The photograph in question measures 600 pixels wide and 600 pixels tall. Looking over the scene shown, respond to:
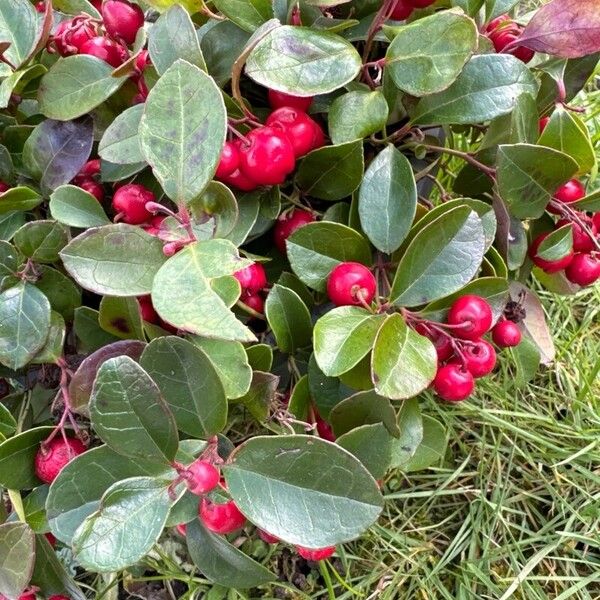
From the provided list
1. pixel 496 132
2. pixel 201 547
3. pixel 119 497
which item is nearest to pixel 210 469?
pixel 119 497

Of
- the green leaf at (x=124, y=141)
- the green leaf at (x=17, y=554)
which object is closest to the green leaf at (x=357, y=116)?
the green leaf at (x=124, y=141)

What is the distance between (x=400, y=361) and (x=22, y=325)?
1.30ft

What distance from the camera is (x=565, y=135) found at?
798mm

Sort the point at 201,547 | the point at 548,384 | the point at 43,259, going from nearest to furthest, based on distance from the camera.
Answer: the point at 43,259
the point at 201,547
the point at 548,384

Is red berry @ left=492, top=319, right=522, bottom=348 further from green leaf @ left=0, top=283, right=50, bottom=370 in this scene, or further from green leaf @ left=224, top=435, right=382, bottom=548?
green leaf @ left=0, top=283, right=50, bottom=370

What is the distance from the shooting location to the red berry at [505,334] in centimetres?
86

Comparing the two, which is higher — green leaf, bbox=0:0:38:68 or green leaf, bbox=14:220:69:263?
green leaf, bbox=0:0:38:68

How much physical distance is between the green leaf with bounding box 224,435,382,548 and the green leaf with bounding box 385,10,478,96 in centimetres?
38

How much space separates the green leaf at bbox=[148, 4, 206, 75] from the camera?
678 millimetres

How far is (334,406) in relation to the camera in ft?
2.64

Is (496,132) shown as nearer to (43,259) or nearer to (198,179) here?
(198,179)

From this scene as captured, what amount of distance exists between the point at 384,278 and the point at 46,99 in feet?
1.42

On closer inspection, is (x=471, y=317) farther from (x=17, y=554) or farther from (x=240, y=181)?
(x=17, y=554)

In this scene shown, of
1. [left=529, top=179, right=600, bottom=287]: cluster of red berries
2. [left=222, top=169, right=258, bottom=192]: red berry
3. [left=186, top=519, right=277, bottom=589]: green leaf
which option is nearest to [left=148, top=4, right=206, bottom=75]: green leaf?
[left=222, top=169, right=258, bottom=192]: red berry
